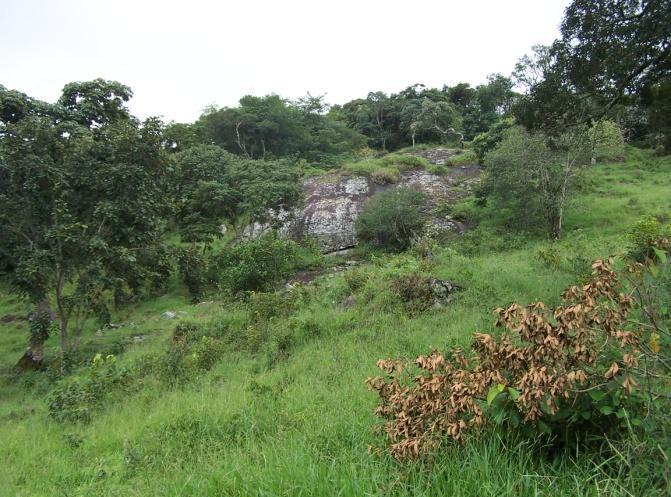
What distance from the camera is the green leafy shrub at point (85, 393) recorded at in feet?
22.4

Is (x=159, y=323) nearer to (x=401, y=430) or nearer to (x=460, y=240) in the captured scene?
(x=460, y=240)

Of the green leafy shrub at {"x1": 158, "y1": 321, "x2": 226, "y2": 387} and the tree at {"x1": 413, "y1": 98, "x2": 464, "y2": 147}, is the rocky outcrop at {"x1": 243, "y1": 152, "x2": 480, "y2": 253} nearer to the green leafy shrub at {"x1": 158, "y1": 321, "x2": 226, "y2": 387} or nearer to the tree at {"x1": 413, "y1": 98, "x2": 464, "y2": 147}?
the tree at {"x1": 413, "y1": 98, "x2": 464, "y2": 147}

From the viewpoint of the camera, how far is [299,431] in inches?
163

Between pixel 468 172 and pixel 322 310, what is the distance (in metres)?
22.9

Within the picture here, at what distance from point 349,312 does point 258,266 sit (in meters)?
7.45

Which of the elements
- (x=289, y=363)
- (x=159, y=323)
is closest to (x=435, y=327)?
(x=289, y=363)

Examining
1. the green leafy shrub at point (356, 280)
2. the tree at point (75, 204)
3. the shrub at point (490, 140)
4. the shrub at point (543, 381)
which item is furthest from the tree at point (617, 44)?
the shrub at point (490, 140)

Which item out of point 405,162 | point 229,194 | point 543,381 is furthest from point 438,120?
point 543,381

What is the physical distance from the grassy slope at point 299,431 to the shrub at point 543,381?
0.19m

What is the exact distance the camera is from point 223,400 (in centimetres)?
577

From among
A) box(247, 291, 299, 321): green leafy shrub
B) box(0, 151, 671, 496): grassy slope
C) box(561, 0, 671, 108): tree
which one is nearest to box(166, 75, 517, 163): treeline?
box(247, 291, 299, 321): green leafy shrub

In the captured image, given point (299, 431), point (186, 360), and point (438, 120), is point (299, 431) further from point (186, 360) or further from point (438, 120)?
point (438, 120)

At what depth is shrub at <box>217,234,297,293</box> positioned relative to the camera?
16.0 meters

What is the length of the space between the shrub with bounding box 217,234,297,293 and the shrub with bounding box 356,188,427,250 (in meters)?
5.78
